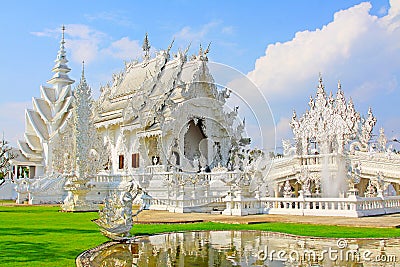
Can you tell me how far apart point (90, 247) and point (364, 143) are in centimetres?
2677

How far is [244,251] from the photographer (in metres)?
7.91

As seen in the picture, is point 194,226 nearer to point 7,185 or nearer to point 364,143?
point 364,143

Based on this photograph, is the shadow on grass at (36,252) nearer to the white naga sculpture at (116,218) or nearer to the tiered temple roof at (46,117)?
the white naga sculpture at (116,218)

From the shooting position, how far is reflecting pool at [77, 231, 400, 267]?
270 inches

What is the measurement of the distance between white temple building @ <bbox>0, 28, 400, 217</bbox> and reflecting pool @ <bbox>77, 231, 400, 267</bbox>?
597cm

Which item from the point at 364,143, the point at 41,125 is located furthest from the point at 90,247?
the point at 41,125

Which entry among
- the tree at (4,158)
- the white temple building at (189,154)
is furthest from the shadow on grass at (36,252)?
the tree at (4,158)

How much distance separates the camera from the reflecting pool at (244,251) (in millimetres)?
6852

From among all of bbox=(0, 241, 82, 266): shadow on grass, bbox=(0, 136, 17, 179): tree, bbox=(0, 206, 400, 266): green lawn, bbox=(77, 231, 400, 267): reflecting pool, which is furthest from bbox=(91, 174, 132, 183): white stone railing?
bbox=(0, 241, 82, 266): shadow on grass

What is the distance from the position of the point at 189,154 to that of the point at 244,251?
2292 centimetres

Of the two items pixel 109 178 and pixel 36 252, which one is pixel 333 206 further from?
pixel 109 178

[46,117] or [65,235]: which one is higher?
[46,117]

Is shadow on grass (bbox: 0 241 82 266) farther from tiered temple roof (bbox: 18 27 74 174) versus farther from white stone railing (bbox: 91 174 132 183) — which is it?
tiered temple roof (bbox: 18 27 74 174)

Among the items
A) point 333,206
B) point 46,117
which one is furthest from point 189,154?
point 46,117
